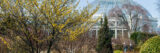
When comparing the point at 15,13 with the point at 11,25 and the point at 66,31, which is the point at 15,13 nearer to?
the point at 11,25

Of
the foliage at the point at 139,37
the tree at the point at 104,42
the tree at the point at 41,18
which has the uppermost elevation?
the tree at the point at 41,18

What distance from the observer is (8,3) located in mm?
6395

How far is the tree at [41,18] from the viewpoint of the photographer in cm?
645

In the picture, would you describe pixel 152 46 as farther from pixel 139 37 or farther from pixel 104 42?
pixel 139 37

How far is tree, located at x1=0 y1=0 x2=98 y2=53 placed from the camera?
6.45m

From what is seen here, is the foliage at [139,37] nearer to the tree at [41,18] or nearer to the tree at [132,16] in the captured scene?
the tree at [132,16]

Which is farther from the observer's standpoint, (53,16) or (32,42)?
(32,42)

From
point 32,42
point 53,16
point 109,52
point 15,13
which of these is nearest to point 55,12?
point 53,16

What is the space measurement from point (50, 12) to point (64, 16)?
51 cm

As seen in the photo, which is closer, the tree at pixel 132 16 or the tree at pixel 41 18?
the tree at pixel 41 18

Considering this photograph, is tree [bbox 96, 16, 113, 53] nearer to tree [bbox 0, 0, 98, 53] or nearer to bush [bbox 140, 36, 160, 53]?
bush [bbox 140, 36, 160, 53]

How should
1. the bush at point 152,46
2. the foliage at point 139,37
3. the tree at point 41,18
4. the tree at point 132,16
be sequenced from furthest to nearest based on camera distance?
1. the tree at point 132,16
2. the foliage at point 139,37
3. the bush at point 152,46
4. the tree at point 41,18

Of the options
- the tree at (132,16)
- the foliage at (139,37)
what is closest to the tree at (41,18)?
the foliage at (139,37)

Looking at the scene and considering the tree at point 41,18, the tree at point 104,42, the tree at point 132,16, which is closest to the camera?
the tree at point 41,18
